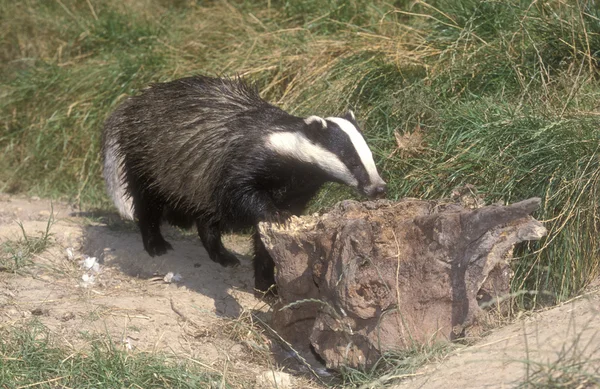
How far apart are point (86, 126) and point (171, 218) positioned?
1697mm

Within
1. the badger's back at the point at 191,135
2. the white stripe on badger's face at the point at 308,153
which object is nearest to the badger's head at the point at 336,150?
the white stripe on badger's face at the point at 308,153

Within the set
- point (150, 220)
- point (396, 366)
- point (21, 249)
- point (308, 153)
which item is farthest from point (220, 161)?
point (396, 366)

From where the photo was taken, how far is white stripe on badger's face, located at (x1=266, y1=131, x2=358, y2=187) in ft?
16.7

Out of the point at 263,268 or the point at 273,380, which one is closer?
the point at 273,380

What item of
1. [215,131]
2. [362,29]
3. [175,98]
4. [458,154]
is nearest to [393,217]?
[458,154]

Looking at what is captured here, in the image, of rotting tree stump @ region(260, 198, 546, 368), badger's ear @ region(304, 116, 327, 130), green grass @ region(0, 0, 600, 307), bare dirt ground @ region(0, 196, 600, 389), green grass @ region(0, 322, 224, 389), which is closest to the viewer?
bare dirt ground @ region(0, 196, 600, 389)

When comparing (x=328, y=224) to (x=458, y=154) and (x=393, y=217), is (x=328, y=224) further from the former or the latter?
(x=458, y=154)

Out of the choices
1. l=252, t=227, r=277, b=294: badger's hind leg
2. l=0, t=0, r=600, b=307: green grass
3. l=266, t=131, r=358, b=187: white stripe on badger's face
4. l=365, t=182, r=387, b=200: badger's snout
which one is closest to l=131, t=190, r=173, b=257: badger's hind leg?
l=252, t=227, r=277, b=294: badger's hind leg

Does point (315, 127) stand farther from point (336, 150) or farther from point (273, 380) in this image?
point (273, 380)

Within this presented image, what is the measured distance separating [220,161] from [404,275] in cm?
166

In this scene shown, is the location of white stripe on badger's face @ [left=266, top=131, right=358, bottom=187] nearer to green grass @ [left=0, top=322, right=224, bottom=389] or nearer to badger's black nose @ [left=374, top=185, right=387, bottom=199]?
badger's black nose @ [left=374, top=185, right=387, bottom=199]

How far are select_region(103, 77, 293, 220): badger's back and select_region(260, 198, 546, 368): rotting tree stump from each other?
114 centimetres

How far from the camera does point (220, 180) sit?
5.41 meters

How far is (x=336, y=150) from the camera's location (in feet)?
16.7
